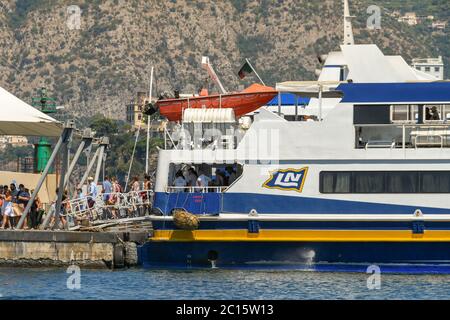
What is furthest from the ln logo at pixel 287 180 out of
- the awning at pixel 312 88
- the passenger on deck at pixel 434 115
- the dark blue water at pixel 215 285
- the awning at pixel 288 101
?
the awning at pixel 288 101

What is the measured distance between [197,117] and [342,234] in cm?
420

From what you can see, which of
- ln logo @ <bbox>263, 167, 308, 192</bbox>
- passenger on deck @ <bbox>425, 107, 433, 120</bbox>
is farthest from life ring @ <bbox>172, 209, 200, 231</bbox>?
passenger on deck @ <bbox>425, 107, 433, 120</bbox>

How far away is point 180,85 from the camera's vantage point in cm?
19275

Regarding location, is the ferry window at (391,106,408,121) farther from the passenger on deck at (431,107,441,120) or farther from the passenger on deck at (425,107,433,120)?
the passenger on deck at (431,107,441,120)

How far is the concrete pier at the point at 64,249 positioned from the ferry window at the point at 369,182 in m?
5.42

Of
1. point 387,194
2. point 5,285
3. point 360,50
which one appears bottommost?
point 5,285

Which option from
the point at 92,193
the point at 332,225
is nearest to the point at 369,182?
the point at 332,225

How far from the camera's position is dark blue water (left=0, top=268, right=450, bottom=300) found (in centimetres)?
A: 2541

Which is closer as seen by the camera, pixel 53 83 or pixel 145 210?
pixel 145 210

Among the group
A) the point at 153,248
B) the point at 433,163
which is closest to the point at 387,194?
the point at 433,163
